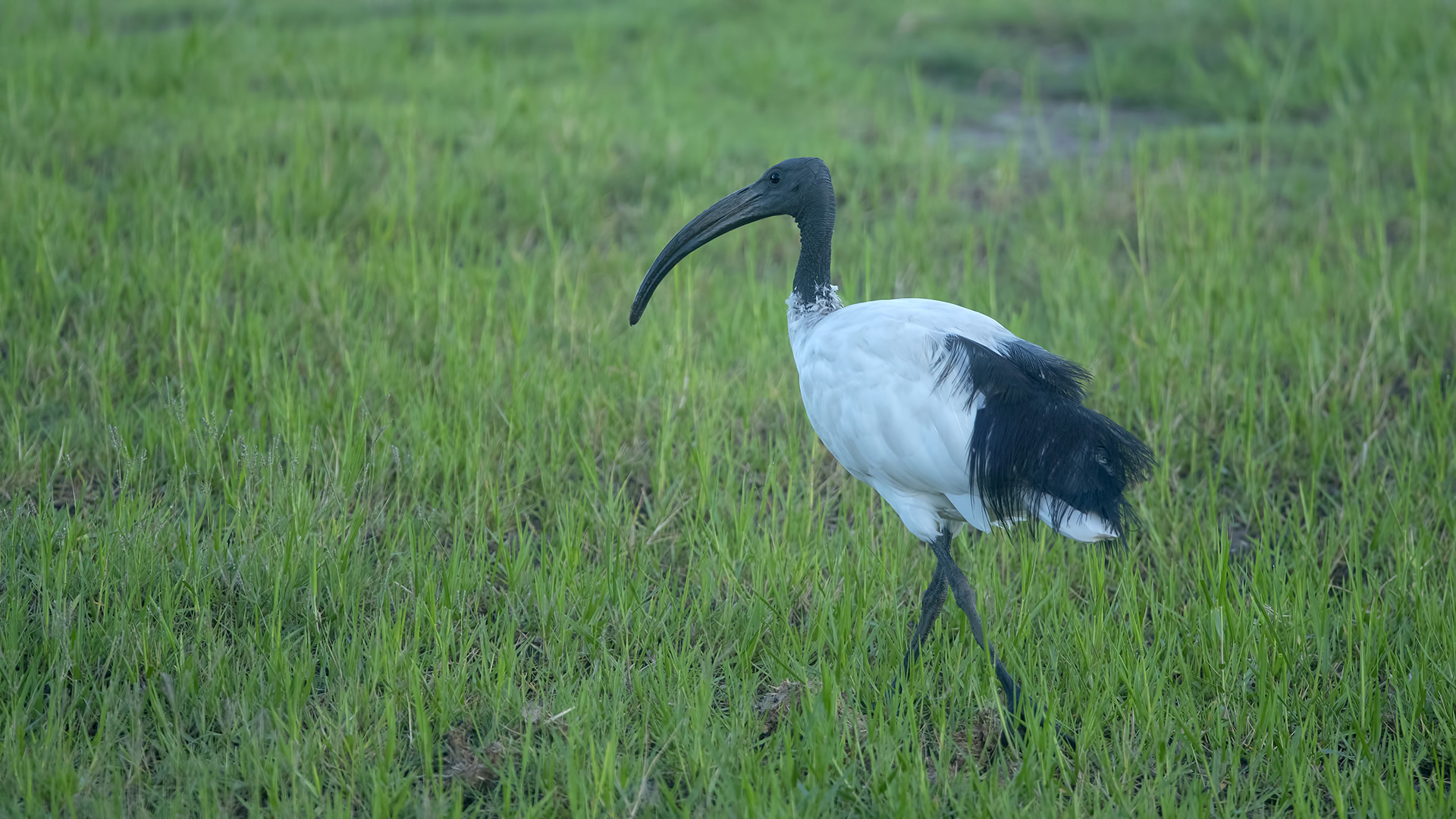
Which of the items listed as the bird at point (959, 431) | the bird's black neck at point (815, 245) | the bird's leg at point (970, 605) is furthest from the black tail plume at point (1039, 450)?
the bird's black neck at point (815, 245)

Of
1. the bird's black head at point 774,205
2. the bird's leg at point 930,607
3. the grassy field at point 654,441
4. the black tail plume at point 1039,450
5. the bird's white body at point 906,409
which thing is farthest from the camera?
the bird's black head at point 774,205

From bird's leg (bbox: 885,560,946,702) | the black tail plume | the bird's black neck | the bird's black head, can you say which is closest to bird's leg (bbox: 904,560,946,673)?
bird's leg (bbox: 885,560,946,702)

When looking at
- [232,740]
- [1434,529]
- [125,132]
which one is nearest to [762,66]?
[125,132]

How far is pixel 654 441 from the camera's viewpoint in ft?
12.8

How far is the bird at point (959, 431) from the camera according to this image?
9.04 ft

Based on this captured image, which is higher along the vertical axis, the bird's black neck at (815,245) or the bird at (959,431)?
the bird's black neck at (815,245)

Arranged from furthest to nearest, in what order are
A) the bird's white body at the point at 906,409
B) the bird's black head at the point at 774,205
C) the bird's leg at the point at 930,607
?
the bird's black head at the point at 774,205
the bird's leg at the point at 930,607
the bird's white body at the point at 906,409

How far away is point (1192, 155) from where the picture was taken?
233 inches

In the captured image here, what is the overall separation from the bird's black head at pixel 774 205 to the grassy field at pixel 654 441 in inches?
27.0

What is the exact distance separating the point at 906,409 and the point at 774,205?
800 millimetres

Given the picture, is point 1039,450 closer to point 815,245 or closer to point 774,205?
point 815,245

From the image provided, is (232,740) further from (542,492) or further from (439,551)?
(542,492)

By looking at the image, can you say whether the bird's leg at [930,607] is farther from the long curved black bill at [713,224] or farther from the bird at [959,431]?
the long curved black bill at [713,224]

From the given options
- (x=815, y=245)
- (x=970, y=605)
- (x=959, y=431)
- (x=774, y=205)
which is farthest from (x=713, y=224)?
(x=970, y=605)
